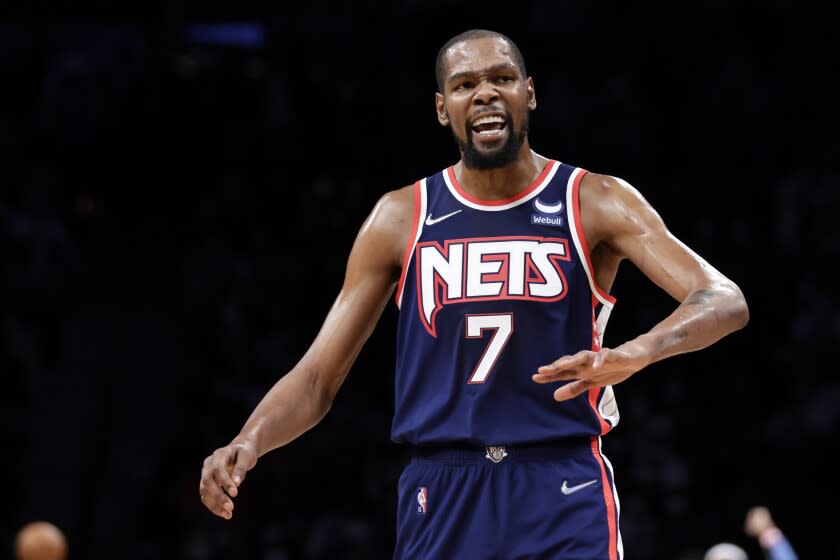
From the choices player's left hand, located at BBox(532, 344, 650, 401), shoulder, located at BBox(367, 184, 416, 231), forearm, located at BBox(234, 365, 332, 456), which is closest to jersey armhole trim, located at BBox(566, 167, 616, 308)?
shoulder, located at BBox(367, 184, 416, 231)

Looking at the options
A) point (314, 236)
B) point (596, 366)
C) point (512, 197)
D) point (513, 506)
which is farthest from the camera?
point (314, 236)

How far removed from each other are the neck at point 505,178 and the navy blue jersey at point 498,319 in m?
0.03

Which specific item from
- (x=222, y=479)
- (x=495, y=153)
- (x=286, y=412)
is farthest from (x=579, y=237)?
(x=222, y=479)

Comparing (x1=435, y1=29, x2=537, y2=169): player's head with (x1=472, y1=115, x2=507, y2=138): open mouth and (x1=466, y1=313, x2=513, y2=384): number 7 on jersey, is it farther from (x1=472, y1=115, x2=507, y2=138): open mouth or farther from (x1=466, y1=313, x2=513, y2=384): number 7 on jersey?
(x1=466, y1=313, x2=513, y2=384): number 7 on jersey

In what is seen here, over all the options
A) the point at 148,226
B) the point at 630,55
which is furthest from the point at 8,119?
the point at 630,55

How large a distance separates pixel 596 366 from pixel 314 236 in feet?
30.5

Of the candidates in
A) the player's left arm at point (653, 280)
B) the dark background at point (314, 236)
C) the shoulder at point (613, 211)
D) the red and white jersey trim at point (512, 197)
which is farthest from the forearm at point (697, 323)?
the dark background at point (314, 236)

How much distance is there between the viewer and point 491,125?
12.3 ft

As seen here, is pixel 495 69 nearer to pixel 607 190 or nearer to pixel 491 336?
pixel 607 190

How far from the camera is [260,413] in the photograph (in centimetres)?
371

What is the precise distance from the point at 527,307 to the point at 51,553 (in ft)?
11.2

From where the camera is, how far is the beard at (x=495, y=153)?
12.3 feet

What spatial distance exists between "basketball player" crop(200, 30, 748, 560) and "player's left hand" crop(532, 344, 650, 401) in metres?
0.20

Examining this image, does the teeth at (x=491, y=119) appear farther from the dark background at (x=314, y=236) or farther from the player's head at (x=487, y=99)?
the dark background at (x=314, y=236)
